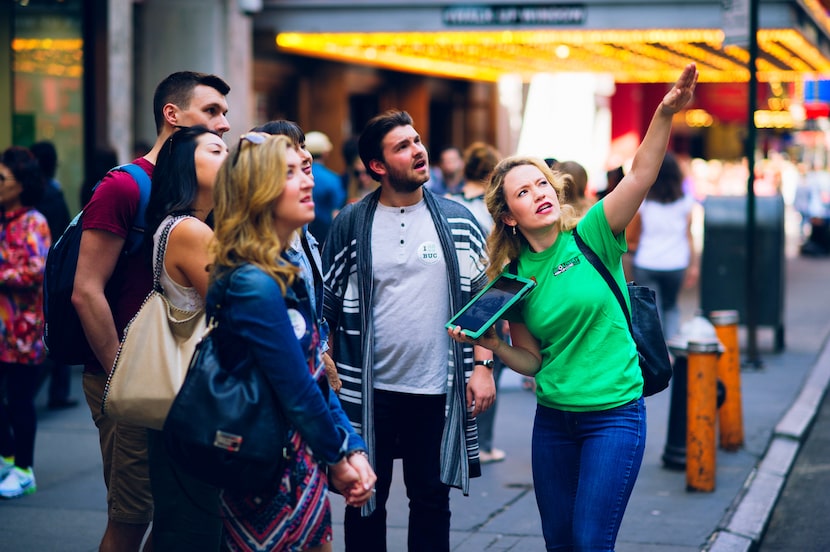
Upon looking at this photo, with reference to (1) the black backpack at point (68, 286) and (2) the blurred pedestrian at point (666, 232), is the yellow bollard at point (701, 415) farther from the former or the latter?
(1) the black backpack at point (68, 286)

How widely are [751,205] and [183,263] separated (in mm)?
8219

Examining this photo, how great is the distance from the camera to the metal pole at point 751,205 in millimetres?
10562

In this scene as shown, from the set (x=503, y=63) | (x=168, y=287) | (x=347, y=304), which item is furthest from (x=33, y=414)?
(x=503, y=63)

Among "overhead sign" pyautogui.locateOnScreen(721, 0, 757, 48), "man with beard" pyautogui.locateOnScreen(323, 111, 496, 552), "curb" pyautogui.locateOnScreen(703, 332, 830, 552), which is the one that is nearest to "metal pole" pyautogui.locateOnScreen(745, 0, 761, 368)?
"overhead sign" pyautogui.locateOnScreen(721, 0, 757, 48)

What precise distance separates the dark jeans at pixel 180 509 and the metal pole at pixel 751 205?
8157 millimetres

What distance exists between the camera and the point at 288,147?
10.7ft

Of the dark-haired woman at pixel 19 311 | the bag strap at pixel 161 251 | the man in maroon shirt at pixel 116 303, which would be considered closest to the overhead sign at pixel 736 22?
the dark-haired woman at pixel 19 311

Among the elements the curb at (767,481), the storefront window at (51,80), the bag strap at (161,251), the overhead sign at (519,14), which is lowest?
the curb at (767,481)

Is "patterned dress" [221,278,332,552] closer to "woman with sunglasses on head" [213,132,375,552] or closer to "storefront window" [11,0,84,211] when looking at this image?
"woman with sunglasses on head" [213,132,375,552]

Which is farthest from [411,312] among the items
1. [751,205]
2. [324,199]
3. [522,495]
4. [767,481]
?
[751,205]

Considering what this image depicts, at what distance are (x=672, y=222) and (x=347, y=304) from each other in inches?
228

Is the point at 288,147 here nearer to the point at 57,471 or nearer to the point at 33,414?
the point at 33,414

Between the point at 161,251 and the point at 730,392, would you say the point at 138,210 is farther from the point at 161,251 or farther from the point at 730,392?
the point at 730,392

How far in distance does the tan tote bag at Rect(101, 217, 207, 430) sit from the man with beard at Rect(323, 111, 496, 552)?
112 centimetres
